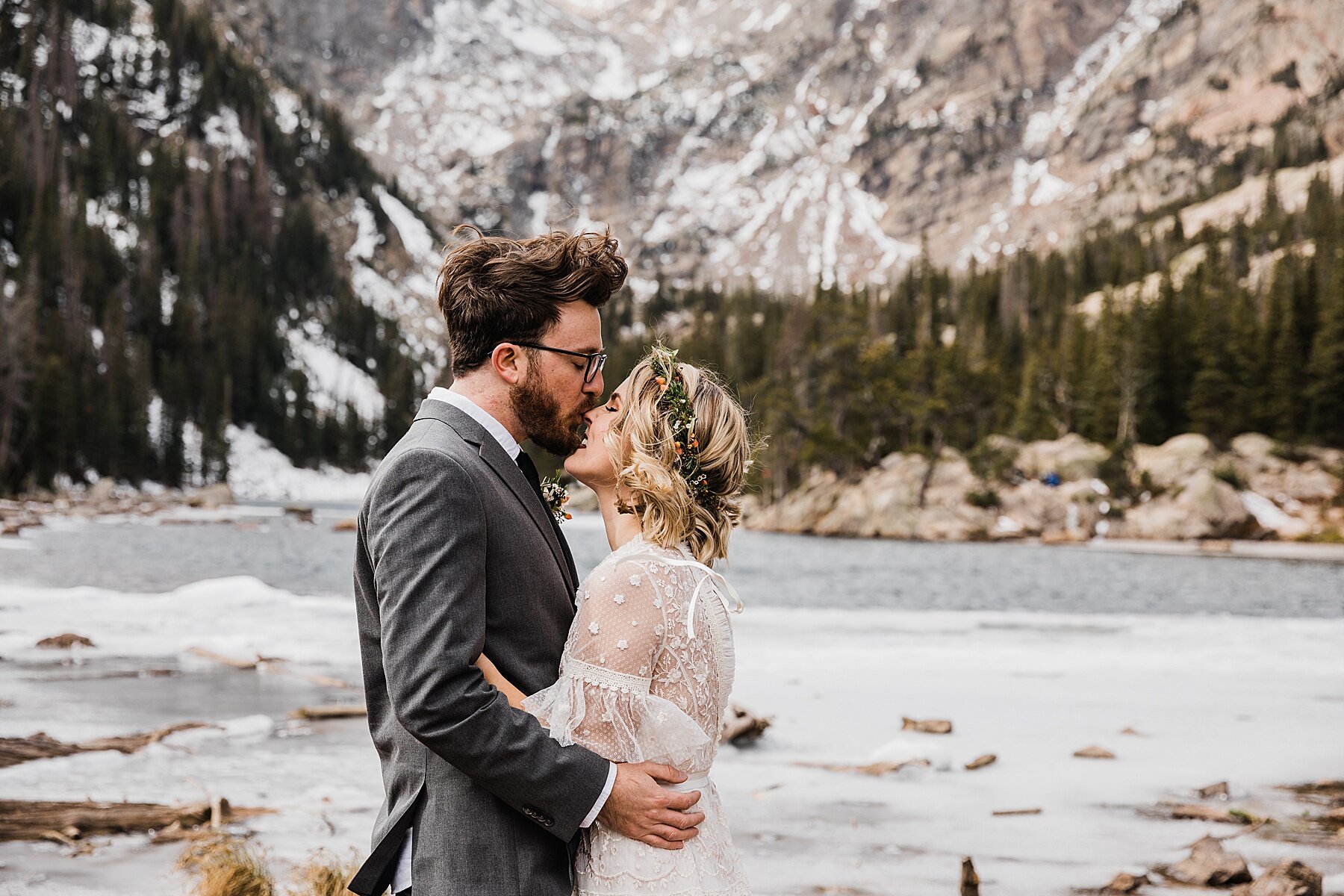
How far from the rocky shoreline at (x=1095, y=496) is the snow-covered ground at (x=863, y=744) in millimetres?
37637

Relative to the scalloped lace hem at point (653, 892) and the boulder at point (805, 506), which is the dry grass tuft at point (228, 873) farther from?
the boulder at point (805, 506)

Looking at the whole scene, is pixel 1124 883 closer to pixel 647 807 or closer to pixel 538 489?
pixel 647 807

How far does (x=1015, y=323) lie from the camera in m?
99.4

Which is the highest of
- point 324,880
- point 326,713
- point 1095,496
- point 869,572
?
point 324,880

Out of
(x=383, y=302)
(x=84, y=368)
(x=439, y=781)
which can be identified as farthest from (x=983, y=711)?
(x=383, y=302)

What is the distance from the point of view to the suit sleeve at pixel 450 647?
2361mm

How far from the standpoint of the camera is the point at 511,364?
285 centimetres

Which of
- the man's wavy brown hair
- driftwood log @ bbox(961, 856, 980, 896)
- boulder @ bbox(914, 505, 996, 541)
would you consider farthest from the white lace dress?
boulder @ bbox(914, 505, 996, 541)

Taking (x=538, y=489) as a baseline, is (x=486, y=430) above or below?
above

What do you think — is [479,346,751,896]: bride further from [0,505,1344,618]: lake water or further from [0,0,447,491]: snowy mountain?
[0,0,447,491]: snowy mountain

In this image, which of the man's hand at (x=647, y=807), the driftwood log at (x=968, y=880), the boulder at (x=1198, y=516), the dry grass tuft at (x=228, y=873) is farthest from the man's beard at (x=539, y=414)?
the boulder at (x=1198, y=516)

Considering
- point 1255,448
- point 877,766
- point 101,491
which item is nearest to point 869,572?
point 877,766

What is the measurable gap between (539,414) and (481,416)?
6.5 inches

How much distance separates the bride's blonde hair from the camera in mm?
2883
